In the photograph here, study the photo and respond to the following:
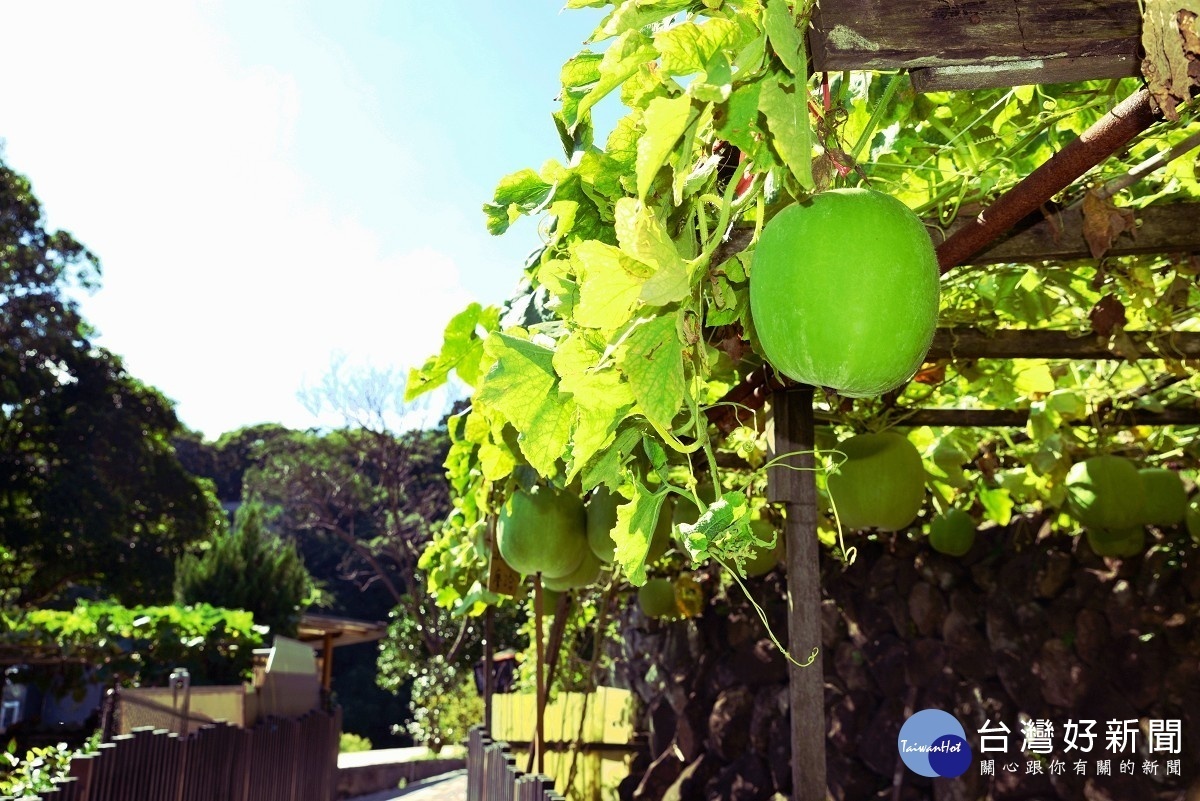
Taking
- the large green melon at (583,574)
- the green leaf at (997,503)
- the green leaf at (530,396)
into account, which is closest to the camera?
the green leaf at (530,396)

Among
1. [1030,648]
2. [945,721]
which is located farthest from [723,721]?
[1030,648]

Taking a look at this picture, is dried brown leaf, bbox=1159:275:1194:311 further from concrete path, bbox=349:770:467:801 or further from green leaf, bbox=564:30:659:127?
concrete path, bbox=349:770:467:801

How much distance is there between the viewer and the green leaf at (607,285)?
34.8 inches

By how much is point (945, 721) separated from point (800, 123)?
4470 mm

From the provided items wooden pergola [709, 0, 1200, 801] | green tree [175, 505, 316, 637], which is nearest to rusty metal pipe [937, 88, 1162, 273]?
wooden pergola [709, 0, 1200, 801]

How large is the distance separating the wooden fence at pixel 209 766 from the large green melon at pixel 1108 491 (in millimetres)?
3575

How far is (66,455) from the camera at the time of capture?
46.7 feet

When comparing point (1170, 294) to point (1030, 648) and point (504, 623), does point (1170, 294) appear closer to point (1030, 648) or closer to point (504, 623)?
point (1030, 648)

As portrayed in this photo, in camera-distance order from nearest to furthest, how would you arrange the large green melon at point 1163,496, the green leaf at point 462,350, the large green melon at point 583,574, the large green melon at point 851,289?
the large green melon at point 851,289
the green leaf at point 462,350
the large green melon at point 583,574
the large green melon at point 1163,496

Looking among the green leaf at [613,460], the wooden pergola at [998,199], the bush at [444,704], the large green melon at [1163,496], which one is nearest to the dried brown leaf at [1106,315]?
the wooden pergola at [998,199]

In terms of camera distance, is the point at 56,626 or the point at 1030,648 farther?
the point at 56,626

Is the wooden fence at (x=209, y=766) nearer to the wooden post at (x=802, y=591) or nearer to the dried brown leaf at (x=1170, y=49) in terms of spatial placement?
the wooden post at (x=802, y=591)

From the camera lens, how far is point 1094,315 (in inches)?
93.3

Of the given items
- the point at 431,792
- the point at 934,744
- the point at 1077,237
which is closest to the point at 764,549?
the point at 934,744
